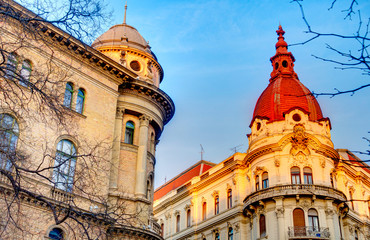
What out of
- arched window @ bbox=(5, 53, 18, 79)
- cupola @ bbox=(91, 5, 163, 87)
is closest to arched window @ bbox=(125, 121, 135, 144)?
cupola @ bbox=(91, 5, 163, 87)

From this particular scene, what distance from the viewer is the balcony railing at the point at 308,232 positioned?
125 ft

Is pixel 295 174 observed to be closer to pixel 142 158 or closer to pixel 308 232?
pixel 308 232

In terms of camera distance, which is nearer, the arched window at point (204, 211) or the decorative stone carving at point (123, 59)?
the decorative stone carving at point (123, 59)

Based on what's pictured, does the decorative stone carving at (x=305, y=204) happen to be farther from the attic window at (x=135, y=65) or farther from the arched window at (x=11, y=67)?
the arched window at (x=11, y=67)

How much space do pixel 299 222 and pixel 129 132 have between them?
17.5 metres

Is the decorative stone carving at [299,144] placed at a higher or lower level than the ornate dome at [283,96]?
lower

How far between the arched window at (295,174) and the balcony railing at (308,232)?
4147 millimetres

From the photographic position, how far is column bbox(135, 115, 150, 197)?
2898 cm

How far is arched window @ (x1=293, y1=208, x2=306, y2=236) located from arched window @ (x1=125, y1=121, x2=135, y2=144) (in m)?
16.9

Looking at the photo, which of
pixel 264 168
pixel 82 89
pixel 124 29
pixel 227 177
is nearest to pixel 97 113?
pixel 82 89

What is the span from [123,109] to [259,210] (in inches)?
693

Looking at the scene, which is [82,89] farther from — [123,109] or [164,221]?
[164,221]

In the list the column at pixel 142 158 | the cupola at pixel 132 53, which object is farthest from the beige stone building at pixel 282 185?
the column at pixel 142 158

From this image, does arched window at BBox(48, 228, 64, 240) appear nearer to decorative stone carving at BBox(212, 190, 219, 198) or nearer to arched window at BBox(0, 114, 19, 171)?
arched window at BBox(0, 114, 19, 171)
